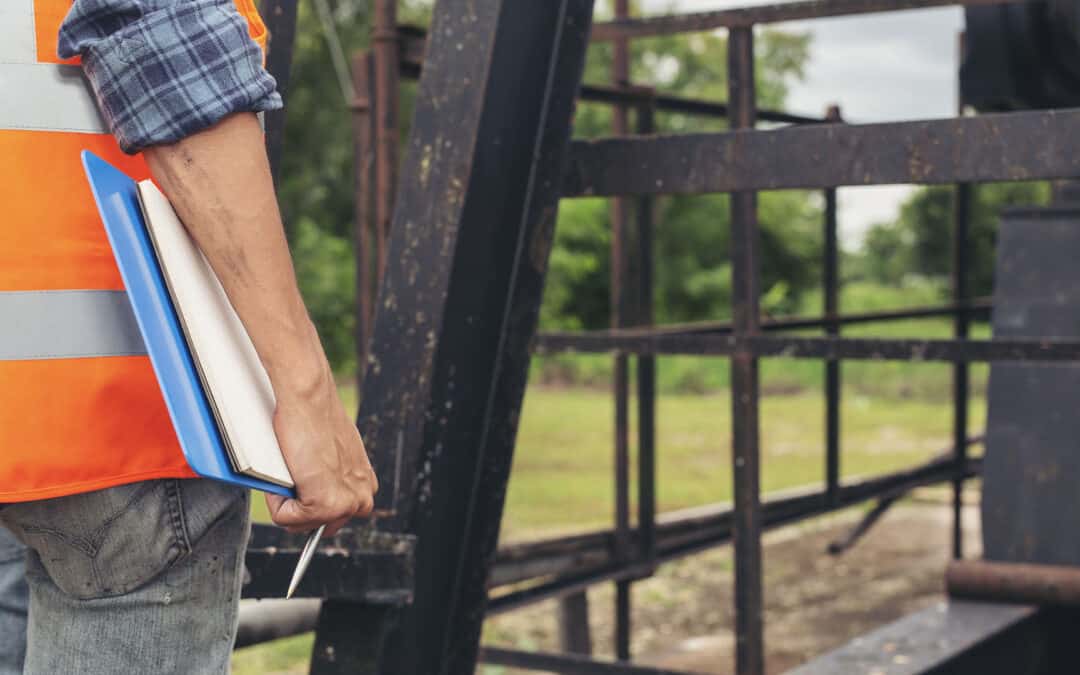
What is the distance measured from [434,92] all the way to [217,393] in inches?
44.1

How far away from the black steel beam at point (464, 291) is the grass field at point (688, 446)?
3.59 meters

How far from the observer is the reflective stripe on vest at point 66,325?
143cm

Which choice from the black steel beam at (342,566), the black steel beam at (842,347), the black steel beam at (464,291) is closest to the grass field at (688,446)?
the black steel beam at (842,347)

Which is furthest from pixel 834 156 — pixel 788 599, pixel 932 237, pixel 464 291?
pixel 932 237

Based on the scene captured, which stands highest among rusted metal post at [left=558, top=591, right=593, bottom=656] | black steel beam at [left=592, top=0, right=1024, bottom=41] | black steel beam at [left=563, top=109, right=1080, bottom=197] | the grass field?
black steel beam at [left=592, top=0, right=1024, bottom=41]

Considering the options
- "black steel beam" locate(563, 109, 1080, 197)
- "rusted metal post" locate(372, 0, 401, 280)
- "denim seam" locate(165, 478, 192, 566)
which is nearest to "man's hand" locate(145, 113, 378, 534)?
"denim seam" locate(165, 478, 192, 566)

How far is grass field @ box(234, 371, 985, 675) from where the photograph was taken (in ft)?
30.6

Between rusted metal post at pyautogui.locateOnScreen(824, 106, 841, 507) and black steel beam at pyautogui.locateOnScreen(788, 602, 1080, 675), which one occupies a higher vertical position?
rusted metal post at pyautogui.locateOnScreen(824, 106, 841, 507)

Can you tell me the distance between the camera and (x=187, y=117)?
1.41 m

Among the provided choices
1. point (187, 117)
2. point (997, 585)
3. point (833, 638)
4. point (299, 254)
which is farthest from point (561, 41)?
point (299, 254)

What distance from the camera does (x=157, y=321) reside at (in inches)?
55.1

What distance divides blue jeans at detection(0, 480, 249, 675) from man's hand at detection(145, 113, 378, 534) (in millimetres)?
114

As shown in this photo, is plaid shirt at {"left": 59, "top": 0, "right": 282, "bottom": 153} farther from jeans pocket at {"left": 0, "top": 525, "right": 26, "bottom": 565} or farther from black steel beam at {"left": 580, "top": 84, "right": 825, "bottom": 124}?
black steel beam at {"left": 580, "top": 84, "right": 825, "bottom": 124}

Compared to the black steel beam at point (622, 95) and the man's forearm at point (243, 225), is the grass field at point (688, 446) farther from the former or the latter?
the man's forearm at point (243, 225)
